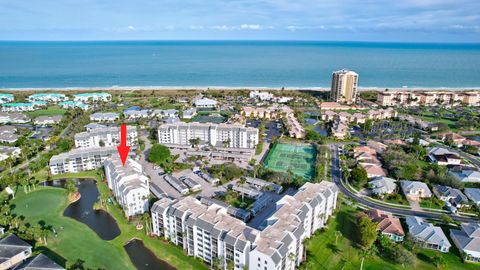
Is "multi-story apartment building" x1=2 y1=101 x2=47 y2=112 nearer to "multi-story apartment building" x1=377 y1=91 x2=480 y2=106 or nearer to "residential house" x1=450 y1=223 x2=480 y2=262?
"residential house" x1=450 y1=223 x2=480 y2=262

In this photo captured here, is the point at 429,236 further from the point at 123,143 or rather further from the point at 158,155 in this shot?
the point at 123,143

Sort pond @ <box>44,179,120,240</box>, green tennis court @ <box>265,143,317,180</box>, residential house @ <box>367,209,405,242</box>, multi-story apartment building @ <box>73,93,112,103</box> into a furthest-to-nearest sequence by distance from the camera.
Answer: multi-story apartment building @ <box>73,93,112,103</box> → green tennis court @ <box>265,143,317,180</box> → pond @ <box>44,179,120,240</box> → residential house @ <box>367,209,405,242</box>

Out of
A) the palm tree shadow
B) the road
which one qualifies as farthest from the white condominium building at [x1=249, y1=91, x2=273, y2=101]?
the palm tree shadow

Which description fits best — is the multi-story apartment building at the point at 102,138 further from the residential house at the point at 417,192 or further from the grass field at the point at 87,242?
the residential house at the point at 417,192

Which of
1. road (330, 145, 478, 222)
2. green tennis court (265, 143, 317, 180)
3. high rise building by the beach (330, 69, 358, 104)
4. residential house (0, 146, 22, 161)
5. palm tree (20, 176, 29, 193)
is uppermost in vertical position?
high rise building by the beach (330, 69, 358, 104)

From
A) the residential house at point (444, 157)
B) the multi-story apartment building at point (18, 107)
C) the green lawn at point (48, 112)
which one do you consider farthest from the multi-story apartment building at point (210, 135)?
the multi-story apartment building at point (18, 107)

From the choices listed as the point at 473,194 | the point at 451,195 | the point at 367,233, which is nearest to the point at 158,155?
the point at 367,233
